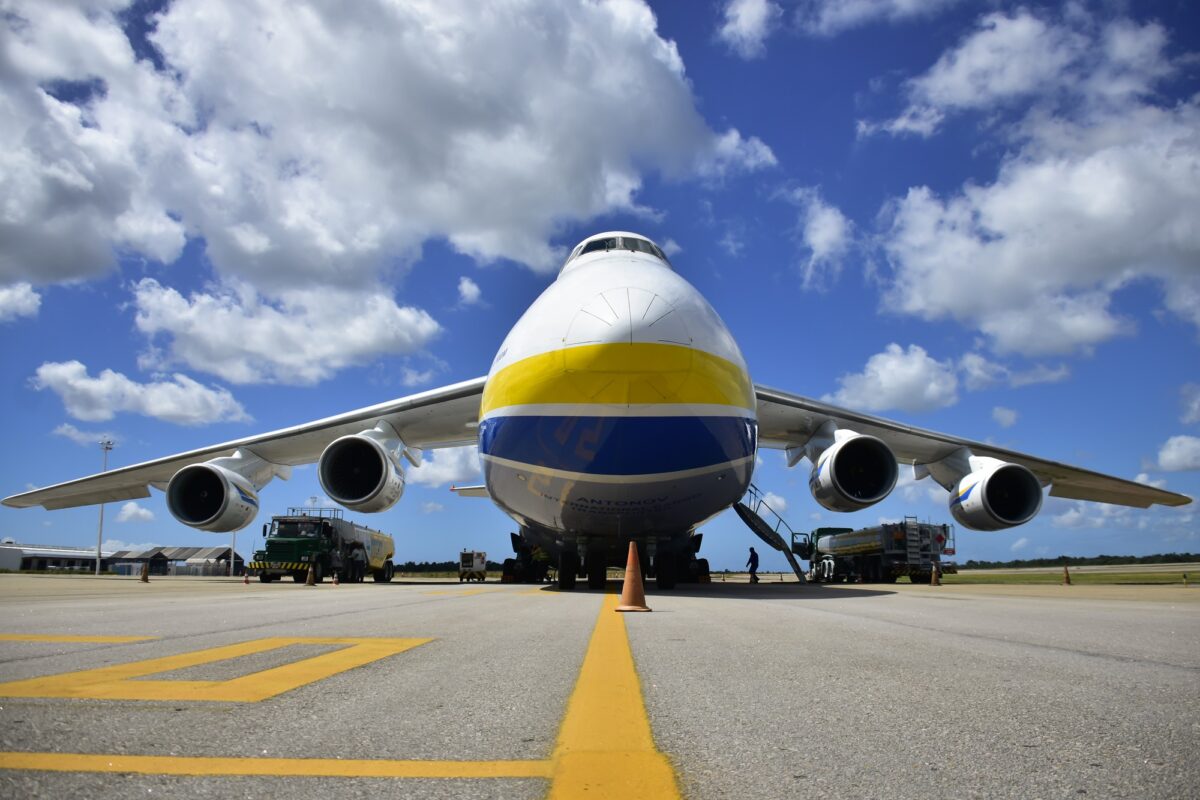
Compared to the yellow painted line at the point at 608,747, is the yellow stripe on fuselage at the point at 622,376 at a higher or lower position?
higher

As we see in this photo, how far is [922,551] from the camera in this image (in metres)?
23.0

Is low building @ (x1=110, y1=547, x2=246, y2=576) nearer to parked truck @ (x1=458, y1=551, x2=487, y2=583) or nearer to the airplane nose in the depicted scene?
parked truck @ (x1=458, y1=551, x2=487, y2=583)

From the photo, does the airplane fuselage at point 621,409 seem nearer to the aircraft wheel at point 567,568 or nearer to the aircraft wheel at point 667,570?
the aircraft wheel at point 667,570

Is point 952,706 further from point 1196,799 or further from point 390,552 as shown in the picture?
point 390,552

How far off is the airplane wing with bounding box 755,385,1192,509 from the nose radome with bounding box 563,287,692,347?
5860 millimetres

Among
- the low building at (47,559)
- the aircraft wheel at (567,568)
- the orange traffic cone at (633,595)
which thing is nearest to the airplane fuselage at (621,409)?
the aircraft wheel at (567,568)

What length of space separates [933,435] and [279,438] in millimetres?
13814

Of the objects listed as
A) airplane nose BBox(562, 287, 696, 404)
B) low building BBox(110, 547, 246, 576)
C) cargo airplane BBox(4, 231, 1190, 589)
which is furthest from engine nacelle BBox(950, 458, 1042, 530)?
low building BBox(110, 547, 246, 576)

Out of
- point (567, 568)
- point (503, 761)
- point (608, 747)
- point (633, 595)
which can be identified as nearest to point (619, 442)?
point (633, 595)

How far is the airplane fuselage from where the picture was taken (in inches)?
352

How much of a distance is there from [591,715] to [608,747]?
43cm

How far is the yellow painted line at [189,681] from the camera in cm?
252

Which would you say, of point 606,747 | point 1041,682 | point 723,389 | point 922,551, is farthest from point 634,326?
point 922,551

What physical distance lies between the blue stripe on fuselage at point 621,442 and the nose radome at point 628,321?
0.95m
